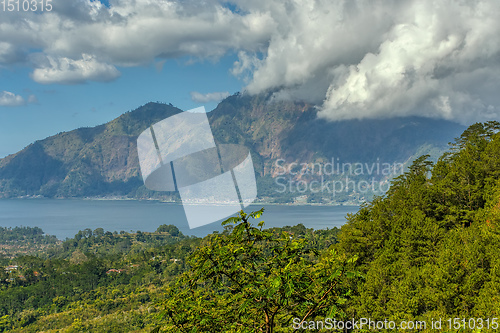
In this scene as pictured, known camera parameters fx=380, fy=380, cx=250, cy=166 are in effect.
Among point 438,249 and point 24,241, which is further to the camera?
point 24,241

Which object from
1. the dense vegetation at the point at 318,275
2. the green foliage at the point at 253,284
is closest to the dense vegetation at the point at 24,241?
the dense vegetation at the point at 318,275

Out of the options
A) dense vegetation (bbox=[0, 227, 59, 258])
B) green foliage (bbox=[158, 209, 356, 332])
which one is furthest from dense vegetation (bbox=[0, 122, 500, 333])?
dense vegetation (bbox=[0, 227, 59, 258])

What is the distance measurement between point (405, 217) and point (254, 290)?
2236 cm

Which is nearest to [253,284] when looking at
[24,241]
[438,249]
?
[438,249]

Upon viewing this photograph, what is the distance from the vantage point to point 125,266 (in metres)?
72.9

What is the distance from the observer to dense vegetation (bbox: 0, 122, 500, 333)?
158 inches

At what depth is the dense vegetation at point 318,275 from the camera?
4.02m

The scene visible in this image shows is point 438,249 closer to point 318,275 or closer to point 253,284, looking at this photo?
point 318,275

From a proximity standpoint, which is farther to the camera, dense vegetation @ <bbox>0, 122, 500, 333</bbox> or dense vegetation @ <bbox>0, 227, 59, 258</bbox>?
dense vegetation @ <bbox>0, 227, 59, 258</bbox>

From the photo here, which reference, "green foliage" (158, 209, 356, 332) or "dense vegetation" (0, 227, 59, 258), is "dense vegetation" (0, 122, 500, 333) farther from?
"dense vegetation" (0, 227, 59, 258)

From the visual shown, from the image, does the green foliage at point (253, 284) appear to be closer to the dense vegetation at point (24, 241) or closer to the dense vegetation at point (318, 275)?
the dense vegetation at point (318, 275)

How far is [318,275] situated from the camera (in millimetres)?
4035

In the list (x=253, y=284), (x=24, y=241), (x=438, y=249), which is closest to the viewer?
(x=253, y=284)

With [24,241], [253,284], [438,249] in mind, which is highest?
[253,284]
